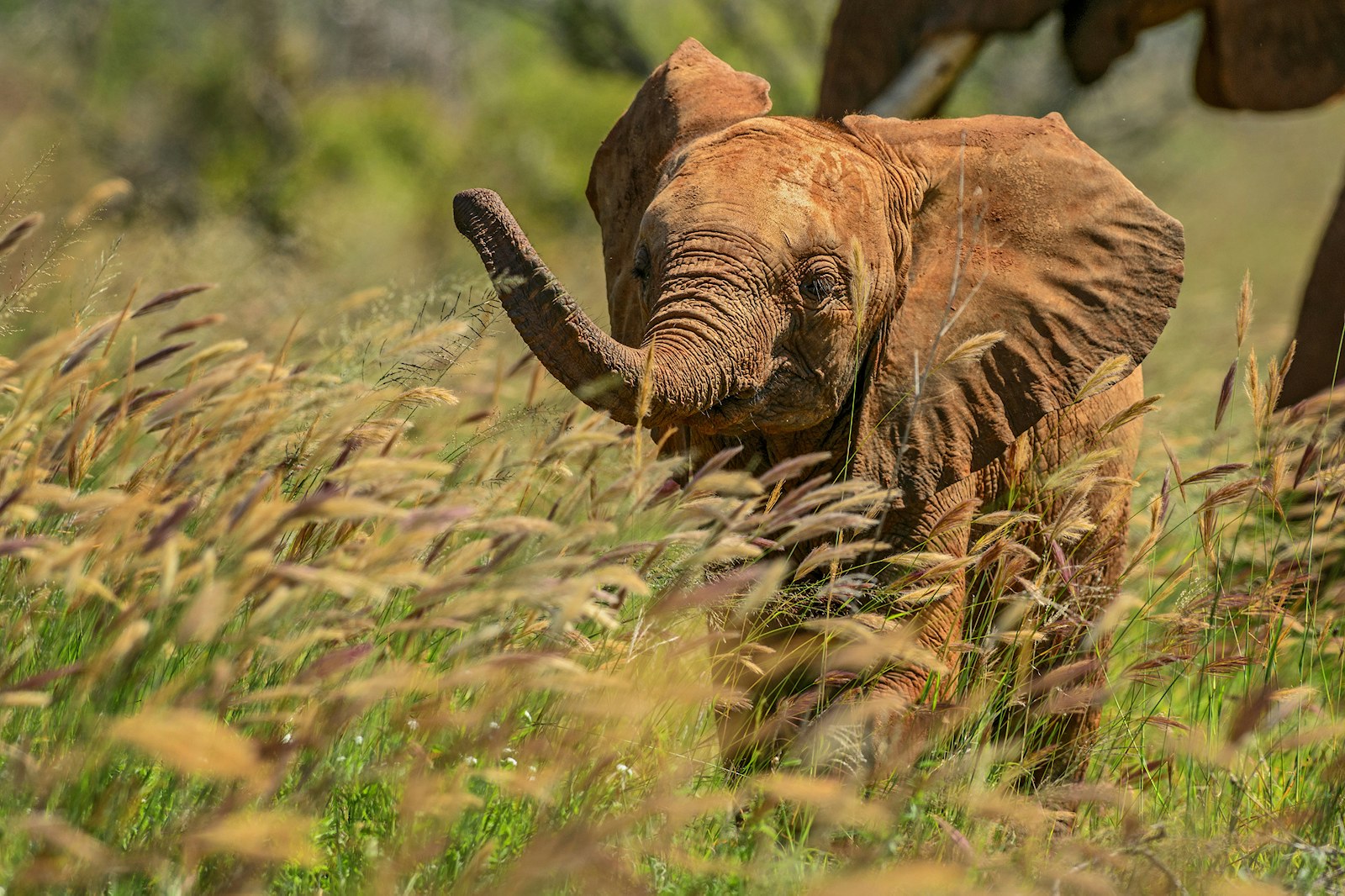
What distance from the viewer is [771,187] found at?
369 cm

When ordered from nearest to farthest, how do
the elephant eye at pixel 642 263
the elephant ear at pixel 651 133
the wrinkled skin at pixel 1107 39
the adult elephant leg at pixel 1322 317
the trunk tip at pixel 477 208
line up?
the trunk tip at pixel 477 208 → the elephant eye at pixel 642 263 → the elephant ear at pixel 651 133 → the adult elephant leg at pixel 1322 317 → the wrinkled skin at pixel 1107 39

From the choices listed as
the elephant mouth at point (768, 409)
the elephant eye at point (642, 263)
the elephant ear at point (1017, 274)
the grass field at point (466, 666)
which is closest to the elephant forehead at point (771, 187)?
the elephant eye at point (642, 263)

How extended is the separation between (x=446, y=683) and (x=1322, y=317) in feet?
18.5

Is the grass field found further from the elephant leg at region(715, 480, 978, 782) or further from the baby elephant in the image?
the baby elephant

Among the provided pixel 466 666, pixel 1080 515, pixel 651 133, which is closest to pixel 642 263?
pixel 651 133

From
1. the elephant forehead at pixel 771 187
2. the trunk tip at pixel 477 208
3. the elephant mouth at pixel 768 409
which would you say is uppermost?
the elephant forehead at pixel 771 187

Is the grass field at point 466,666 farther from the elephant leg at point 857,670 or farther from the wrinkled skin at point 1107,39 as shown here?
the wrinkled skin at point 1107,39

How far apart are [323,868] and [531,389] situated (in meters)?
1.39

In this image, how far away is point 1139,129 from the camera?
18344 mm

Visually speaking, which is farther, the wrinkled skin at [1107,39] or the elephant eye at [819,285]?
the wrinkled skin at [1107,39]

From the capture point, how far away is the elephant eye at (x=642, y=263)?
383 cm

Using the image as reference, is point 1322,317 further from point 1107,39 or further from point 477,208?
point 477,208

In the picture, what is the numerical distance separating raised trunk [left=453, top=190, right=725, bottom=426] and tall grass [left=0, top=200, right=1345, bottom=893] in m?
0.13

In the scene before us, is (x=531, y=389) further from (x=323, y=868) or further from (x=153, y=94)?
(x=153, y=94)
